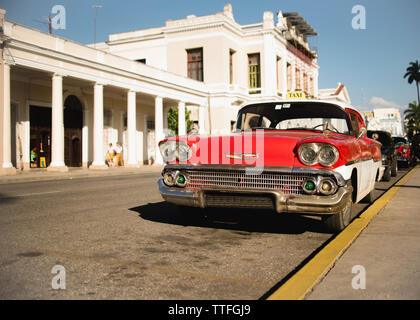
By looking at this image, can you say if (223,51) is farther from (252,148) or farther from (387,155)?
(252,148)

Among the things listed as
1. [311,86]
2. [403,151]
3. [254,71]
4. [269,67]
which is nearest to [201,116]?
[254,71]

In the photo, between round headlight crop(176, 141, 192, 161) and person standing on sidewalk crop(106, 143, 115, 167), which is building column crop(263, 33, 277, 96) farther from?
round headlight crop(176, 141, 192, 161)

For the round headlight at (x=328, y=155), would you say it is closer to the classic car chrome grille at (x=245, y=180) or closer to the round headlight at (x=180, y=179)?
the classic car chrome grille at (x=245, y=180)

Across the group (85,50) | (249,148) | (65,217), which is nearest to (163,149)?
(249,148)

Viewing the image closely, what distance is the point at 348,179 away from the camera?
14.1 ft

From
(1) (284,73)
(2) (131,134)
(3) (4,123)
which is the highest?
(1) (284,73)

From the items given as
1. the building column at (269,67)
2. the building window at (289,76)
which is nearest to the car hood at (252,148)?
the building column at (269,67)

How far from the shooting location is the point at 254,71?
3806cm

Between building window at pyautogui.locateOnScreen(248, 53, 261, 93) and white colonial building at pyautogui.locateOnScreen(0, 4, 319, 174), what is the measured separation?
0.31ft

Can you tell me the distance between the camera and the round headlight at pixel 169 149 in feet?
15.6

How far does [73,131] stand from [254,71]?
19.2 m

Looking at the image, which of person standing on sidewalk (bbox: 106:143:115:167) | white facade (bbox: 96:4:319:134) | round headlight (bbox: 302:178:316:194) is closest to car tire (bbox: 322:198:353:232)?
round headlight (bbox: 302:178:316:194)

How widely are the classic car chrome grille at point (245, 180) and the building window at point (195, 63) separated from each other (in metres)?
32.4
